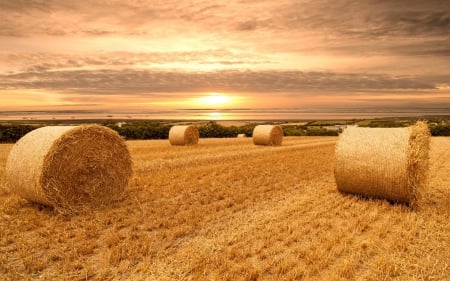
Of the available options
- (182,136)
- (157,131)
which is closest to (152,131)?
(157,131)

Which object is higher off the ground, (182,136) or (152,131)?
(182,136)

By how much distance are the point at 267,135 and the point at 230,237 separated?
16520mm

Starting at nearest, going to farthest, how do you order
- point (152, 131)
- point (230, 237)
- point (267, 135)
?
1. point (230, 237)
2. point (267, 135)
3. point (152, 131)

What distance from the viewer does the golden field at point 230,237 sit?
505 cm

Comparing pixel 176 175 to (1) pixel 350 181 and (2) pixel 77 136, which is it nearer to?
(2) pixel 77 136

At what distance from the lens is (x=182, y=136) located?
71.3 feet

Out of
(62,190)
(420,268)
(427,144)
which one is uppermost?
(427,144)

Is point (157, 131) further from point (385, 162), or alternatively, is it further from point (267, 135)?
point (385, 162)

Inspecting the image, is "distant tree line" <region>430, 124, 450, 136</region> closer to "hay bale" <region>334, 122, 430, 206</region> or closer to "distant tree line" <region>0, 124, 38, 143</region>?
"hay bale" <region>334, 122, 430, 206</region>

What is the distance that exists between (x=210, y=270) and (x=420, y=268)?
274cm

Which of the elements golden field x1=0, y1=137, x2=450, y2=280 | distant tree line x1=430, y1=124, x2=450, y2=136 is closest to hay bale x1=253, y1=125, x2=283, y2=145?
golden field x1=0, y1=137, x2=450, y2=280

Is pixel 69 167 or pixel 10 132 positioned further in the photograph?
pixel 10 132

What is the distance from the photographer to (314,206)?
322 inches

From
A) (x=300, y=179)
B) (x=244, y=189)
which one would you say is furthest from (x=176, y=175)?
(x=300, y=179)
